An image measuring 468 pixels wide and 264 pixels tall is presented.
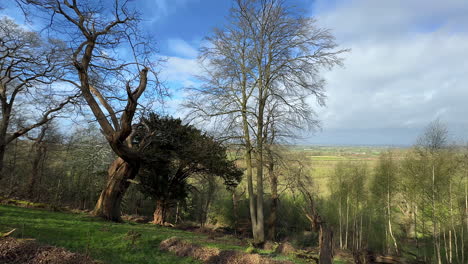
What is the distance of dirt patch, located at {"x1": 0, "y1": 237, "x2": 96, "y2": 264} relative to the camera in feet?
12.4

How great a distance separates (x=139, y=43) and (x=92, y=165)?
12.8m

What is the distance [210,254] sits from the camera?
5.62 m

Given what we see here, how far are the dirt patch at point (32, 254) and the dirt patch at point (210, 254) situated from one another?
6.90 ft

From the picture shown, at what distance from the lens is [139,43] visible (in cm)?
783

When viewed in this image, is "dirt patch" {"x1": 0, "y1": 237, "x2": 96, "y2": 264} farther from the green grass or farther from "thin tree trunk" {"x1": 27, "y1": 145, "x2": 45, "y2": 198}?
"thin tree trunk" {"x1": 27, "y1": 145, "x2": 45, "y2": 198}

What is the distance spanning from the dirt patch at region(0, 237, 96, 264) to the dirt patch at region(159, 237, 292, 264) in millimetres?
2102

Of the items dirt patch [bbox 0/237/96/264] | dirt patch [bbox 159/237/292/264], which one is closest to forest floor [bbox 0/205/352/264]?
dirt patch [bbox 159/237/292/264]

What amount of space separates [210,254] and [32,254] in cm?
330

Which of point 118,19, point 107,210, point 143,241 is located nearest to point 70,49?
point 118,19

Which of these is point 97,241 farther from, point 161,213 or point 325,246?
point 161,213

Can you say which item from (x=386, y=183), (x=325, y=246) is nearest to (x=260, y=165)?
(x=325, y=246)

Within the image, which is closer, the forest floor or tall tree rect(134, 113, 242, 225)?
the forest floor

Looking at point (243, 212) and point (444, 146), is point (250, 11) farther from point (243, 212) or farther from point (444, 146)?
point (243, 212)

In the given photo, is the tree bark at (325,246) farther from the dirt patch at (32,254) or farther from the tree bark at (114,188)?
the tree bark at (114,188)
